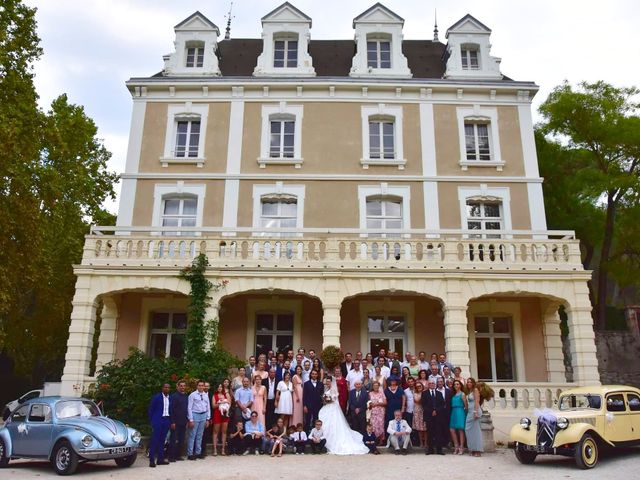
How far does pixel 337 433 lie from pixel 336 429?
86mm

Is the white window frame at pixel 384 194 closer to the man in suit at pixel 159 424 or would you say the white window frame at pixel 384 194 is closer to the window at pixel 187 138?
the window at pixel 187 138

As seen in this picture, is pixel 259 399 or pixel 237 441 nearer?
pixel 237 441

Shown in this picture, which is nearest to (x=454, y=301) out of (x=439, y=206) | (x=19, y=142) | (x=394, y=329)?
(x=394, y=329)

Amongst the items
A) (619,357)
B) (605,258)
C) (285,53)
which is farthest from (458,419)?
(605,258)

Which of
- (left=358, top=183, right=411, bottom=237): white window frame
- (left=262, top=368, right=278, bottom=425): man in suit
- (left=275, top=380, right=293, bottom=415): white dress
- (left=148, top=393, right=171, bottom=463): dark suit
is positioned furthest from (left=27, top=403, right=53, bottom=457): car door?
(left=358, top=183, right=411, bottom=237): white window frame

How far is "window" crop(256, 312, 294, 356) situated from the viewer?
16.5 metres

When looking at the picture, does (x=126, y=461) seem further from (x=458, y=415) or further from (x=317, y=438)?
(x=458, y=415)

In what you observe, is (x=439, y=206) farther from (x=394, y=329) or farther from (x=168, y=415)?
(x=168, y=415)

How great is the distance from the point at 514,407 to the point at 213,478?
806cm

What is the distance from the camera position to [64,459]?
9.57m

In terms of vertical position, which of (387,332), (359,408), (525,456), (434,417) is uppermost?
(387,332)

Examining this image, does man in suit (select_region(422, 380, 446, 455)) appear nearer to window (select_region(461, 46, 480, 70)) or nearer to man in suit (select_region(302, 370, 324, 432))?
man in suit (select_region(302, 370, 324, 432))

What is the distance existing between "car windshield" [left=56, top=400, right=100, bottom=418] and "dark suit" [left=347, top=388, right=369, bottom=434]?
515 centimetres

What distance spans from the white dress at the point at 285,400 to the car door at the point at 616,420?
19.9 ft
